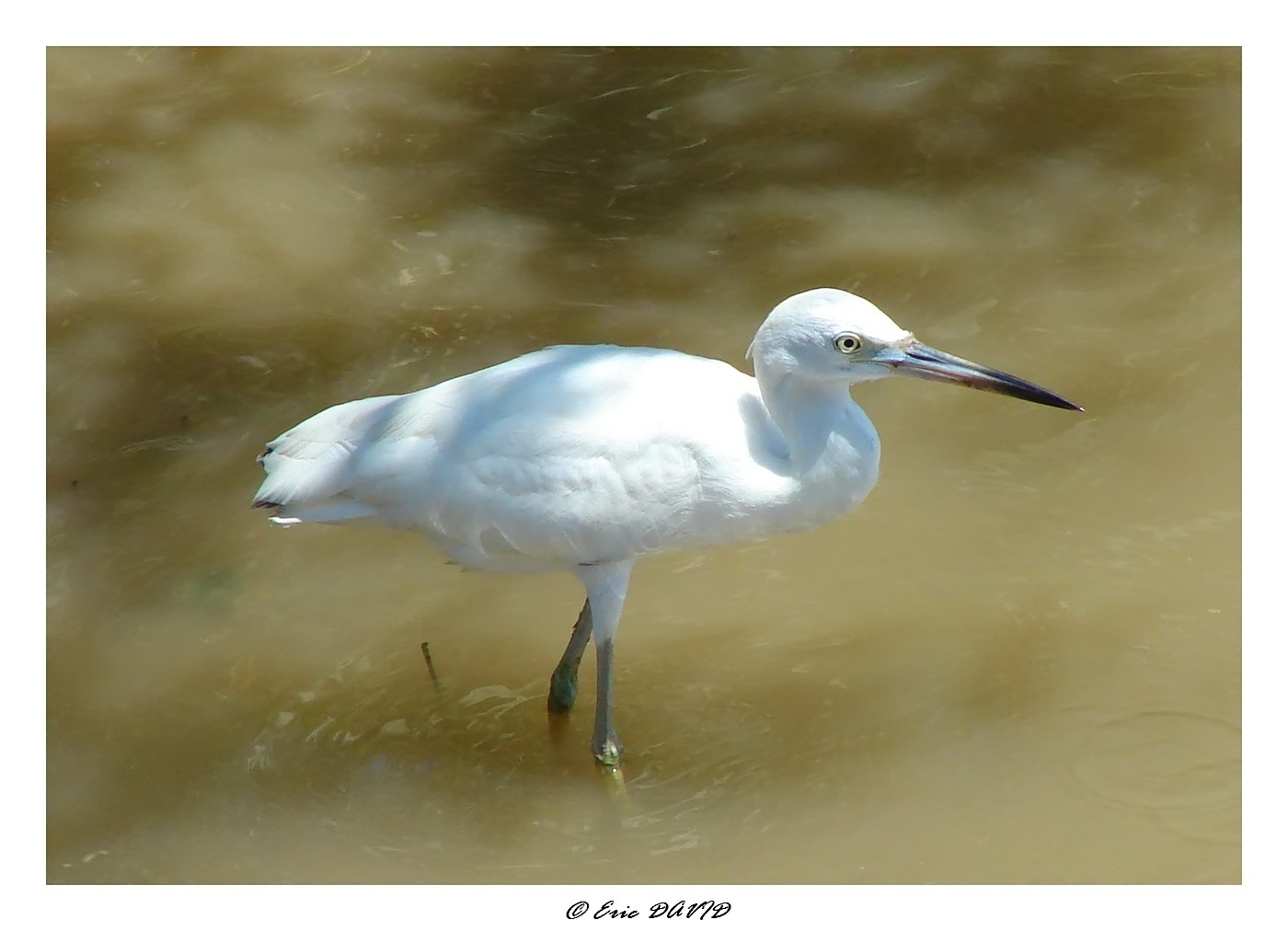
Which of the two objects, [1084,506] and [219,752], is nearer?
[219,752]

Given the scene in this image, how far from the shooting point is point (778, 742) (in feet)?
15.2

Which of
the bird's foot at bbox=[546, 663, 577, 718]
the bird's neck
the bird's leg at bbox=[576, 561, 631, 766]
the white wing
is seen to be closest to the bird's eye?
the bird's neck

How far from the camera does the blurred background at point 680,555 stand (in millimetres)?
4449

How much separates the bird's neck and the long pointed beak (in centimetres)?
19

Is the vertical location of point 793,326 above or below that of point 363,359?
above

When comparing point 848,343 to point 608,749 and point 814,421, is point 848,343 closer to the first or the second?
point 814,421

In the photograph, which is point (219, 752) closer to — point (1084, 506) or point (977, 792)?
point (977, 792)

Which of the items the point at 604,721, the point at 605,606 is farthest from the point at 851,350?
the point at 604,721

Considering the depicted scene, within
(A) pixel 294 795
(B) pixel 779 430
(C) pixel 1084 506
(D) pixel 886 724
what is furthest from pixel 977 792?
(A) pixel 294 795

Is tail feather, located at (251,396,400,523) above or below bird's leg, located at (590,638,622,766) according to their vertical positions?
above

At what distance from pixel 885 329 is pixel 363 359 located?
2.80 metres

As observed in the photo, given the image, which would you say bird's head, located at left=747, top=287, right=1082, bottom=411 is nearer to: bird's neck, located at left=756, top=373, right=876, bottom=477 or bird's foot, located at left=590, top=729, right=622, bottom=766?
bird's neck, located at left=756, top=373, right=876, bottom=477

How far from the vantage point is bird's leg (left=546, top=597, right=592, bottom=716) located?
475 cm

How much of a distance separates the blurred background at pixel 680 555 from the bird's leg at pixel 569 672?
0.09m
